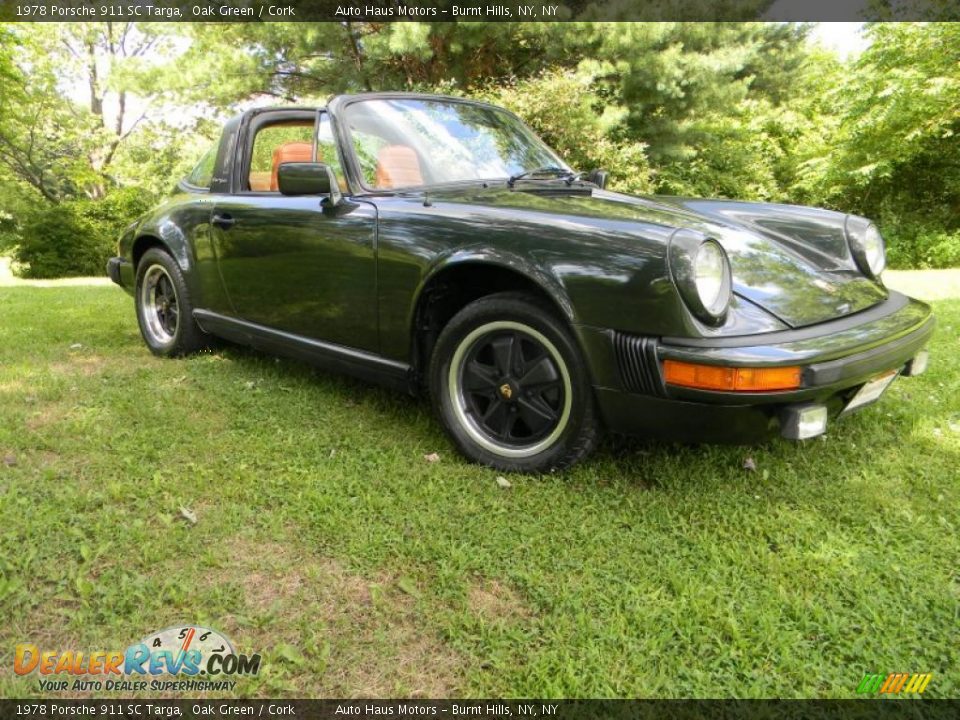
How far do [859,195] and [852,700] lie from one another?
1747 cm

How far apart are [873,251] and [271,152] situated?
3076 millimetres

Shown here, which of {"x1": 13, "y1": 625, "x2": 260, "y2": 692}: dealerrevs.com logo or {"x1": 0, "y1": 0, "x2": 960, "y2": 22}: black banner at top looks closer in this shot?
{"x1": 13, "y1": 625, "x2": 260, "y2": 692}: dealerrevs.com logo

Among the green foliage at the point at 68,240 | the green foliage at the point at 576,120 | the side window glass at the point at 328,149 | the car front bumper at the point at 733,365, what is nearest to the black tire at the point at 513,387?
the car front bumper at the point at 733,365

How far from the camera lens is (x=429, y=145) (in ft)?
10.1

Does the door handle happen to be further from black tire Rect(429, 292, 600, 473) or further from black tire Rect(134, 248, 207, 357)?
black tire Rect(429, 292, 600, 473)

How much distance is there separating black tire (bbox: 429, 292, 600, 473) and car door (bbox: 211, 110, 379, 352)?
1.50 feet

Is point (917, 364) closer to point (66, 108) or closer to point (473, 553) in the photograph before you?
point (473, 553)

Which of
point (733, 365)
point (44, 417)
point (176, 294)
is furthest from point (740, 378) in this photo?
point (176, 294)

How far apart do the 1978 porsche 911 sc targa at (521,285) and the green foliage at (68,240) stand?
428 inches

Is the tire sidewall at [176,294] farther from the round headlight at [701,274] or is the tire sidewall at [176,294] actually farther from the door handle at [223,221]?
the round headlight at [701,274]

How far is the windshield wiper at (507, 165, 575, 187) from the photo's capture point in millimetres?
3076

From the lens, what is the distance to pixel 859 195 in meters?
16.0

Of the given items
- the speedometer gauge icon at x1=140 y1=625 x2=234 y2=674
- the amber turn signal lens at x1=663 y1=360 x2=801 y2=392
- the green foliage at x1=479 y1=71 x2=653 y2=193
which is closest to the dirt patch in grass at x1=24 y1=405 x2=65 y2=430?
the speedometer gauge icon at x1=140 y1=625 x2=234 y2=674

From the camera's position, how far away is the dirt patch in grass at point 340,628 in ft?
5.13
